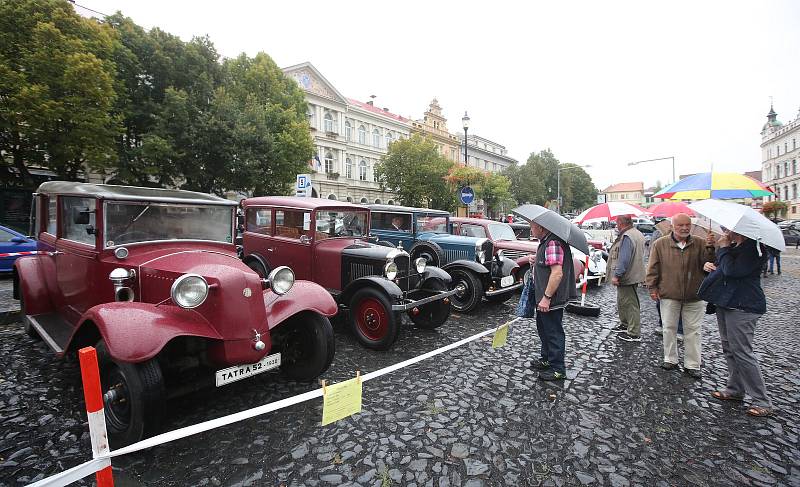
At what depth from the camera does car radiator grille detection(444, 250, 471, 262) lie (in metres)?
8.60

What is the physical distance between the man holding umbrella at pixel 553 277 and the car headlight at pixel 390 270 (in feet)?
6.58

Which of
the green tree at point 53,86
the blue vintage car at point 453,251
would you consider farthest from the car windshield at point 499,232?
the green tree at point 53,86

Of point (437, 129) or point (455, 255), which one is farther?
point (437, 129)

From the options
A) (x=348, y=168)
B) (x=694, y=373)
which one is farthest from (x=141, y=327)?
(x=348, y=168)

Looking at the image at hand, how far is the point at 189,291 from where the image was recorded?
298 cm

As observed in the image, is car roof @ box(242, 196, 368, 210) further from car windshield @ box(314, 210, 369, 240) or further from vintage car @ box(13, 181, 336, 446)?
vintage car @ box(13, 181, 336, 446)

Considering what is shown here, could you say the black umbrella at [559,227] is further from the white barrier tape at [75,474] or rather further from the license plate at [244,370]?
the white barrier tape at [75,474]

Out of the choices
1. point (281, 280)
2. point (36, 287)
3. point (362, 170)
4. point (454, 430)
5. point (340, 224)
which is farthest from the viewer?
point (362, 170)

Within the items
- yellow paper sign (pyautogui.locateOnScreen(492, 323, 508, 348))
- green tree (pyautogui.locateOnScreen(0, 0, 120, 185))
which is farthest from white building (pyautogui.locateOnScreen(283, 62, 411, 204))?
yellow paper sign (pyautogui.locateOnScreen(492, 323, 508, 348))

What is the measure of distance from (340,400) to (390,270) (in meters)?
2.76

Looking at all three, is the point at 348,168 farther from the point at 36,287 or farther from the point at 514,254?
the point at 36,287

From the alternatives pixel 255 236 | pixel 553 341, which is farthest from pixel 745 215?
pixel 255 236

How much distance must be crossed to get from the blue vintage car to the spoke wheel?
99.6 inches

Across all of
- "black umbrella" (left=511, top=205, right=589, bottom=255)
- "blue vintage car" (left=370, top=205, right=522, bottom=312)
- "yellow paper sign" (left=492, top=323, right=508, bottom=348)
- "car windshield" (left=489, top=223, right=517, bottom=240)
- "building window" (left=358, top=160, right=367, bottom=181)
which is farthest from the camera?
"building window" (left=358, top=160, right=367, bottom=181)
